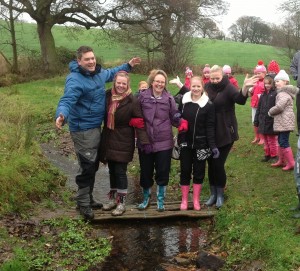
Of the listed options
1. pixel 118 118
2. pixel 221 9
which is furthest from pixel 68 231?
pixel 221 9

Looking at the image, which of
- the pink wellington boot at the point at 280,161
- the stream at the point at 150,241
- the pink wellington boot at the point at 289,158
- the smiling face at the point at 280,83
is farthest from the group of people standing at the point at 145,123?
the pink wellington boot at the point at 280,161

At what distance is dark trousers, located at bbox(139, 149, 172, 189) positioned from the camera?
604cm

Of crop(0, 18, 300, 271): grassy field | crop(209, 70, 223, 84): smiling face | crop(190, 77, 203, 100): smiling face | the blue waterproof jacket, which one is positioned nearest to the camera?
crop(0, 18, 300, 271): grassy field

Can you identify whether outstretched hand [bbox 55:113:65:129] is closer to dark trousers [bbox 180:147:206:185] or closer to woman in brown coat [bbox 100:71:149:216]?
woman in brown coat [bbox 100:71:149:216]

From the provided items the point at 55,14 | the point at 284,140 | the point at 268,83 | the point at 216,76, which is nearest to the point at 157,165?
the point at 216,76

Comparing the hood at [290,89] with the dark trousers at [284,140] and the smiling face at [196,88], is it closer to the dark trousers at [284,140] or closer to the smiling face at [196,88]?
the dark trousers at [284,140]

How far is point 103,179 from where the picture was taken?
322 inches

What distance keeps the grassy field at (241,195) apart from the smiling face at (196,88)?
1.74 meters

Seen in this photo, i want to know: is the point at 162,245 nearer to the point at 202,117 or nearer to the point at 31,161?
the point at 202,117

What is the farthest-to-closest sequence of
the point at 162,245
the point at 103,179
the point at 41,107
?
the point at 41,107 < the point at 103,179 < the point at 162,245

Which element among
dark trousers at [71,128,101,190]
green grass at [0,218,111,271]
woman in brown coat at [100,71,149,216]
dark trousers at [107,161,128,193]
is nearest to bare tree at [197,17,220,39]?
woman in brown coat at [100,71,149,216]

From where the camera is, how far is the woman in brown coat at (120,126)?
→ 19.1ft

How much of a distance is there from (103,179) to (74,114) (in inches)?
108

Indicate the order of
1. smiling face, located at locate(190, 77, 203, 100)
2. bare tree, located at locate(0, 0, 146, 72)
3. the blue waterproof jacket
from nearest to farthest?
the blue waterproof jacket, smiling face, located at locate(190, 77, 203, 100), bare tree, located at locate(0, 0, 146, 72)
